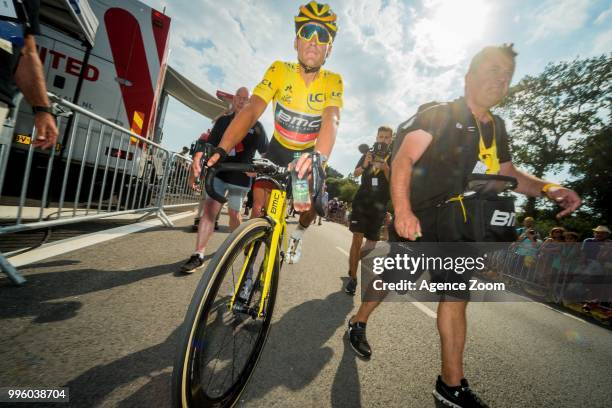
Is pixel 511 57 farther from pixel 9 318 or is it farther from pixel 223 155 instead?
pixel 9 318

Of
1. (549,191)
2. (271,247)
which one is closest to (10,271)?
(271,247)

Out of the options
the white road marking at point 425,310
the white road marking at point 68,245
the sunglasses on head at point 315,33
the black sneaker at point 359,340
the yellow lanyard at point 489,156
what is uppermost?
the sunglasses on head at point 315,33

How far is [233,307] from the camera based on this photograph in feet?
5.32

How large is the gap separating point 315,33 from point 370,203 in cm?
249

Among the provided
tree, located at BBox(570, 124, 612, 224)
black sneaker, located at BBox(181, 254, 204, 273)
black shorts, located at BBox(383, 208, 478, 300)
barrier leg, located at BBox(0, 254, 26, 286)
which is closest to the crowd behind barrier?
black shorts, located at BBox(383, 208, 478, 300)

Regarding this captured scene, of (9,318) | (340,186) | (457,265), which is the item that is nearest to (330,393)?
(457,265)

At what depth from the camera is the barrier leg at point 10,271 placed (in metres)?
1.99

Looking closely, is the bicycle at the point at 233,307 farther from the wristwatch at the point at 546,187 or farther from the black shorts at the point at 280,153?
the wristwatch at the point at 546,187

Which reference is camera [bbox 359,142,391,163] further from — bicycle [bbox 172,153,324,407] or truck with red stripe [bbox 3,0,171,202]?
truck with red stripe [bbox 3,0,171,202]

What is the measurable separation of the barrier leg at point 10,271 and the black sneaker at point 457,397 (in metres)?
3.14

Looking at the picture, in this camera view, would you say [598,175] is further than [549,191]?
Yes

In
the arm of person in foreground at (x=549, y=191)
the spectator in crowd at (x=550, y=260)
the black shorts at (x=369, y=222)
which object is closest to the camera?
the arm of person in foreground at (x=549, y=191)

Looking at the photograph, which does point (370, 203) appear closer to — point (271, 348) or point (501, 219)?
point (501, 219)

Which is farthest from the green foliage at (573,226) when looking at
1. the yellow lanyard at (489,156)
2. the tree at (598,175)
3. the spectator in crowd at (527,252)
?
the yellow lanyard at (489,156)
